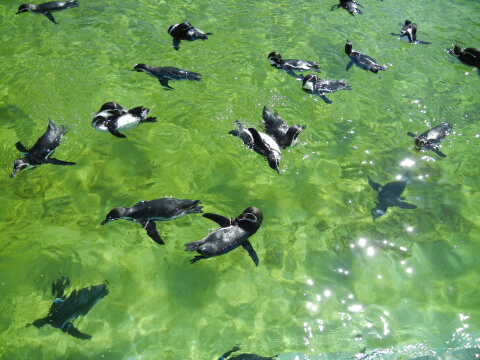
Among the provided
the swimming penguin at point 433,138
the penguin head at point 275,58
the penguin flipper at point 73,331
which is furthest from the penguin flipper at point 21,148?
the swimming penguin at point 433,138

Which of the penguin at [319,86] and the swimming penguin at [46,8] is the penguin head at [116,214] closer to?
the penguin at [319,86]

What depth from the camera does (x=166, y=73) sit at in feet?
24.8

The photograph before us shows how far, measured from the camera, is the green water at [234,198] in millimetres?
4559

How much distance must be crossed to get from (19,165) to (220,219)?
3308 millimetres

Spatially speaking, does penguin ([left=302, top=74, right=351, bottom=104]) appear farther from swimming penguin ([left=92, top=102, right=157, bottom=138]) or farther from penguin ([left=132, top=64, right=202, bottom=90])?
swimming penguin ([left=92, top=102, right=157, bottom=138])

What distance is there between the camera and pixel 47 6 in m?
9.68

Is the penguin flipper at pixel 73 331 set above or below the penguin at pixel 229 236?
below

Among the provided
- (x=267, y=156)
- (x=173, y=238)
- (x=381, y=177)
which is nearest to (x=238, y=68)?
(x=267, y=156)

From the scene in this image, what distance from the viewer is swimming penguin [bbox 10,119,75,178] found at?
5.74 meters

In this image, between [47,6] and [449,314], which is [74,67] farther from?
[449,314]

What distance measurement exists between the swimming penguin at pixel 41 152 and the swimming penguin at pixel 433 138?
20.3 ft

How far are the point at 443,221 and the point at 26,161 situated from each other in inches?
265

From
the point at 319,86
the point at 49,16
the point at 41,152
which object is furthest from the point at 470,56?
the point at 49,16

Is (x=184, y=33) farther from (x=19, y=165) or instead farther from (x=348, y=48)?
(x=19, y=165)
